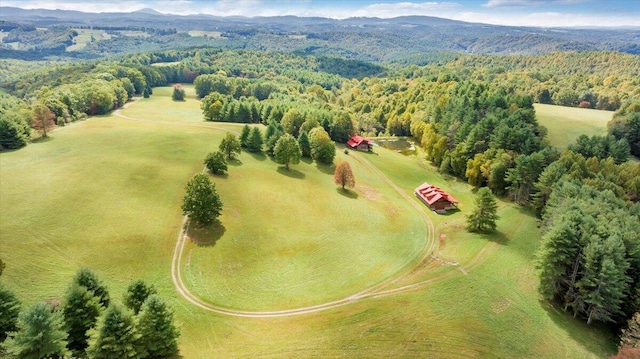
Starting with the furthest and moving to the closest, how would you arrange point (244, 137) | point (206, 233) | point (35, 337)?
point (244, 137)
point (206, 233)
point (35, 337)

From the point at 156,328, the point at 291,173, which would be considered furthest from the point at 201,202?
the point at 291,173

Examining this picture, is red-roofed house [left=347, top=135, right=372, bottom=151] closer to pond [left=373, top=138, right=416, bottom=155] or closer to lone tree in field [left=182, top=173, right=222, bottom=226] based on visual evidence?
pond [left=373, top=138, right=416, bottom=155]

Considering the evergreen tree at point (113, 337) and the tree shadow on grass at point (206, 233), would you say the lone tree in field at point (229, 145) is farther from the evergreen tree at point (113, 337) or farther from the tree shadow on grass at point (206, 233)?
the evergreen tree at point (113, 337)

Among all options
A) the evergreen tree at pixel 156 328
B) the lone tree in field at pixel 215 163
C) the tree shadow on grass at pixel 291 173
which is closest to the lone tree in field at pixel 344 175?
the tree shadow on grass at pixel 291 173

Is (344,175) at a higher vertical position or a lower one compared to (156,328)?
lower

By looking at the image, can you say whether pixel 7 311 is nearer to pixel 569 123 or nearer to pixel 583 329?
pixel 583 329

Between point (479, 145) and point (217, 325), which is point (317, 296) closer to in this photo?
point (217, 325)

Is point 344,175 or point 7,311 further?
point 344,175
